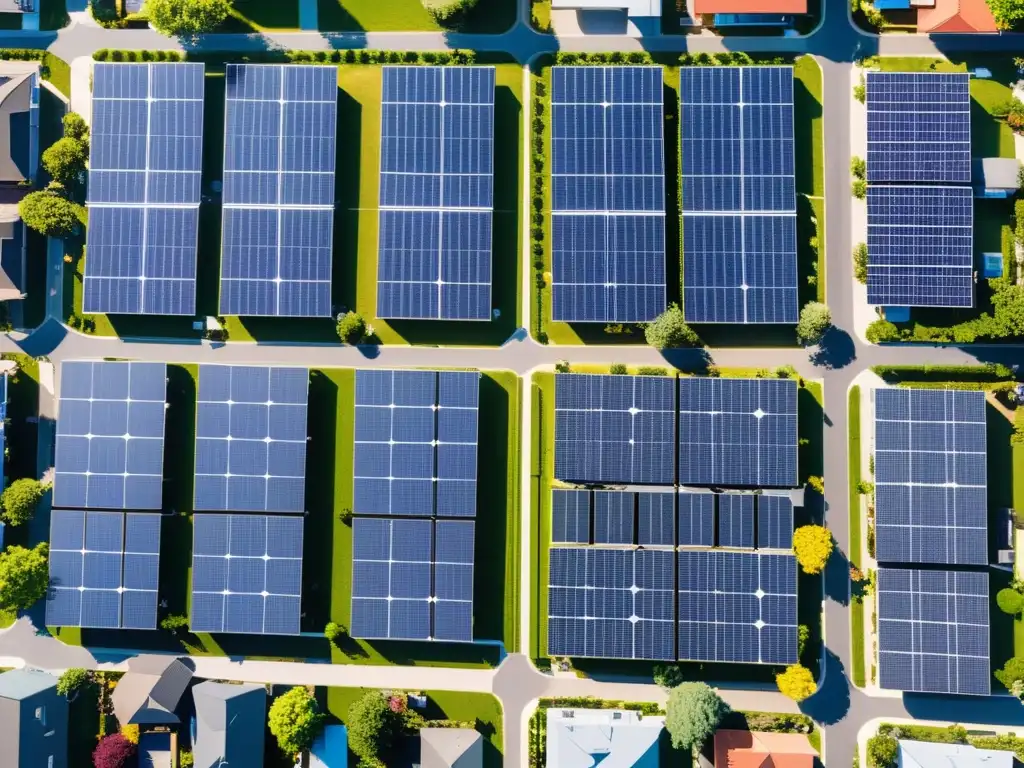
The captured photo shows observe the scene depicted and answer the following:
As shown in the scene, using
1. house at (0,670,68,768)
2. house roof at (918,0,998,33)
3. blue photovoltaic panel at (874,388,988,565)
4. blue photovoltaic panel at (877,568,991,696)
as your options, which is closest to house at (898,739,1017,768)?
blue photovoltaic panel at (877,568,991,696)

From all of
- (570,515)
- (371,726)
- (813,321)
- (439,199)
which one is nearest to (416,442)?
(570,515)

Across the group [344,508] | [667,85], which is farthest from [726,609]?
[667,85]

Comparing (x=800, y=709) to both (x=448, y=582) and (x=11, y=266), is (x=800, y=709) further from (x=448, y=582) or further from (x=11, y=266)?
(x=11, y=266)

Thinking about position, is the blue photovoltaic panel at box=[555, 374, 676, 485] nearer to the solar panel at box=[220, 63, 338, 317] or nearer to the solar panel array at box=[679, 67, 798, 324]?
the solar panel array at box=[679, 67, 798, 324]

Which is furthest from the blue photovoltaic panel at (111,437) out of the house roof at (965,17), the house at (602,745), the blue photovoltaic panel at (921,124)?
the house roof at (965,17)

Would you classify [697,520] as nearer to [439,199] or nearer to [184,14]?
[439,199]
